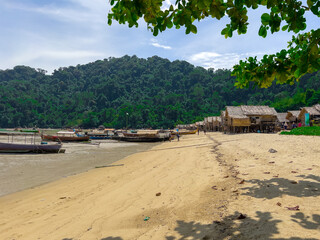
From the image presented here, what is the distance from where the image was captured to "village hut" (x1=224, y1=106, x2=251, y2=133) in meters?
38.3

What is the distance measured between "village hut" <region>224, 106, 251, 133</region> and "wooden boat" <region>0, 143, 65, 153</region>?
98.4 feet

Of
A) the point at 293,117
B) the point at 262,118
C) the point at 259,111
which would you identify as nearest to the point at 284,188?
the point at 262,118

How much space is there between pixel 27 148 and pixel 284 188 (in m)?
25.3

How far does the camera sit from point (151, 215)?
404 centimetres

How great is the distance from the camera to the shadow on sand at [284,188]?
4150 mm

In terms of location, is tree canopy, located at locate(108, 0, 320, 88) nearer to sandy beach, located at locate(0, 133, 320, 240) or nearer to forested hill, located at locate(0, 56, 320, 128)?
sandy beach, located at locate(0, 133, 320, 240)

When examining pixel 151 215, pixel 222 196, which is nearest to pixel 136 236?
pixel 151 215

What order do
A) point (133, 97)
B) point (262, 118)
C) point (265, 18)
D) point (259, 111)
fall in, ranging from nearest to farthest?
Result: point (265, 18) < point (262, 118) < point (259, 111) < point (133, 97)

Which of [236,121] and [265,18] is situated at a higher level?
[265,18]

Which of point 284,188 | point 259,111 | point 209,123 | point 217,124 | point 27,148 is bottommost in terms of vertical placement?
point 27,148

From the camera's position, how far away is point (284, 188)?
4496 millimetres

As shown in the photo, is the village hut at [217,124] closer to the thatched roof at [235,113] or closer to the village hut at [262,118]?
the thatched roof at [235,113]

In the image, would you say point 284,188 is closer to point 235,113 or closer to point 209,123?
point 235,113

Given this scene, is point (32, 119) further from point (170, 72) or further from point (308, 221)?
point (308, 221)
